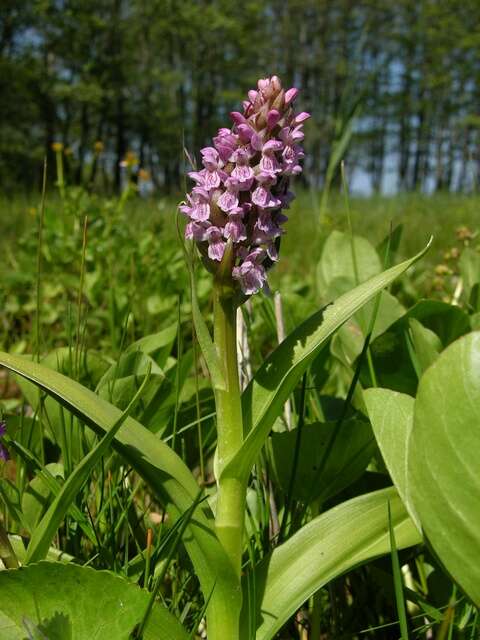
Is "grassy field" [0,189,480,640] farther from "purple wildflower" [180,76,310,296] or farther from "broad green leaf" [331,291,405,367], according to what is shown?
"purple wildflower" [180,76,310,296]

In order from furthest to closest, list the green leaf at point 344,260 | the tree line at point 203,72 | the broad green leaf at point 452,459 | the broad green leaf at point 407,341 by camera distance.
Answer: the tree line at point 203,72, the green leaf at point 344,260, the broad green leaf at point 407,341, the broad green leaf at point 452,459

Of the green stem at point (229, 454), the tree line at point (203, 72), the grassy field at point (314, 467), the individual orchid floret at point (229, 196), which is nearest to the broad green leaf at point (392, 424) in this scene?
the grassy field at point (314, 467)

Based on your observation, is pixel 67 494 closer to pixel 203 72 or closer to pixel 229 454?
pixel 229 454

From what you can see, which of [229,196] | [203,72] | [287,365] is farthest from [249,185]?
[203,72]

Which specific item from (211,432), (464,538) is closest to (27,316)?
(211,432)

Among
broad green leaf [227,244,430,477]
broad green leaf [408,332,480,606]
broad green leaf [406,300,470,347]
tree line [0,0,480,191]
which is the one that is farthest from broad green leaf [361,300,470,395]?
tree line [0,0,480,191]

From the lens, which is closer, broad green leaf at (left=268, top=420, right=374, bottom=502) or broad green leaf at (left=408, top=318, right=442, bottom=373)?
broad green leaf at (left=268, top=420, right=374, bottom=502)

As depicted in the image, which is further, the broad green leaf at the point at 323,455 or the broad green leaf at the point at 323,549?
the broad green leaf at the point at 323,455

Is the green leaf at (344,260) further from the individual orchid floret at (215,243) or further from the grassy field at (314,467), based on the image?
the individual orchid floret at (215,243)
